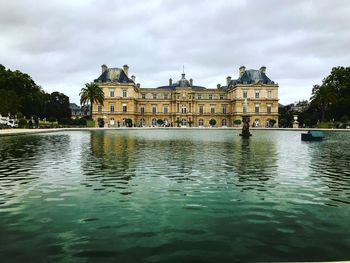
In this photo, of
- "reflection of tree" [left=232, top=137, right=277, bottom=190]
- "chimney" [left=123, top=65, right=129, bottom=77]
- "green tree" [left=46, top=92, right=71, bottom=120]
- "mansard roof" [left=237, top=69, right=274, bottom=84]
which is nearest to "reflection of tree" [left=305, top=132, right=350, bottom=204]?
"reflection of tree" [left=232, top=137, right=277, bottom=190]

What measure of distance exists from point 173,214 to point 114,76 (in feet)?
299

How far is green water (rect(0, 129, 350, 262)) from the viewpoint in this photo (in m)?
→ 4.95

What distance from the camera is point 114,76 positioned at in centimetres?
9488

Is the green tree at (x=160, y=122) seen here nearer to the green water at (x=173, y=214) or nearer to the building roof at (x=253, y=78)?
the building roof at (x=253, y=78)

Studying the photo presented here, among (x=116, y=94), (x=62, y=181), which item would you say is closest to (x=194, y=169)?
(x=62, y=181)

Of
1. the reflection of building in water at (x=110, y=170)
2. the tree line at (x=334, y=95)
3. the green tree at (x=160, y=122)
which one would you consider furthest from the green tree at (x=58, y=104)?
the reflection of building in water at (x=110, y=170)

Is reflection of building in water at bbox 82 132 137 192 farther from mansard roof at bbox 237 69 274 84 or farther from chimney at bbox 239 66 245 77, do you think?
chimney at bbox 239 66 245 77

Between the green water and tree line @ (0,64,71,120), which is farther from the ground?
tree line @ (0,64,71,120)

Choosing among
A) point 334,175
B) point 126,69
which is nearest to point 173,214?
point 334,175

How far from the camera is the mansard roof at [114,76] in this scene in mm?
94438

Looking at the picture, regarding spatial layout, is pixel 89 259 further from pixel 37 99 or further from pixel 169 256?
pixel 37 99

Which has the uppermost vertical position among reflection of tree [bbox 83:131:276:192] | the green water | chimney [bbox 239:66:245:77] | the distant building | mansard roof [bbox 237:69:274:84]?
chimney [bbox 239:66:245:77]

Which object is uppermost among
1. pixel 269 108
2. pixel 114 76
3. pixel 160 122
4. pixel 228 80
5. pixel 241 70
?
pixel 241 70

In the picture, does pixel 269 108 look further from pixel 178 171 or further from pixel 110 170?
pixel 110 170
